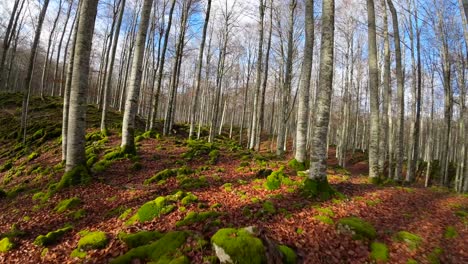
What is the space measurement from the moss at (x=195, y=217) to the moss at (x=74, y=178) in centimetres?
362

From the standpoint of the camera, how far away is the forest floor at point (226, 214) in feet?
13.8

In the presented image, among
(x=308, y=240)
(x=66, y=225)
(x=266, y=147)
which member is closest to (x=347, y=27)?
(x=266, y=147)

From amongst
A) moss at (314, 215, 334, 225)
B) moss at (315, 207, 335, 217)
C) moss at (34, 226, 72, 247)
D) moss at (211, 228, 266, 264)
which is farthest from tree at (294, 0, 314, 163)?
moss at (34, 226, 72, 247)

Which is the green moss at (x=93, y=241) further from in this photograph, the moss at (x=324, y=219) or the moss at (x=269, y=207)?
the moss at (x=324, y=219)

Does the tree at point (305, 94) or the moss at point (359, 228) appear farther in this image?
the tree at point (305, 94)

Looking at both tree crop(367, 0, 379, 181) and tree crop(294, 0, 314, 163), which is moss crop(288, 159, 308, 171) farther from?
tree crop(367, 0, 379, 181)

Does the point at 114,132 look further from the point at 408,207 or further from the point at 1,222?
the point at 408,207

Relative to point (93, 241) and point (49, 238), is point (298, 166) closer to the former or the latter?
point (93, 241)

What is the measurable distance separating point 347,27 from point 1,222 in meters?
24.3

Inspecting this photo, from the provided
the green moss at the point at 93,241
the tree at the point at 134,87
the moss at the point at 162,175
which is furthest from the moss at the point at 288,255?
the tree at the point at 134,87

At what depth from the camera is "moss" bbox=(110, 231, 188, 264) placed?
12.0 feet

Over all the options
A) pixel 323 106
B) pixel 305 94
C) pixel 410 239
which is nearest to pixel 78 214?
pixel 323 106

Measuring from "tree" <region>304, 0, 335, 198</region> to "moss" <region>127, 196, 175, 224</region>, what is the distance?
3.38 metres

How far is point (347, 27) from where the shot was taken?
21.8m
